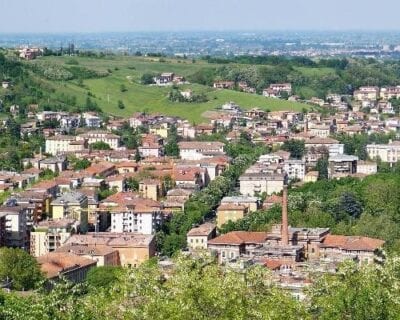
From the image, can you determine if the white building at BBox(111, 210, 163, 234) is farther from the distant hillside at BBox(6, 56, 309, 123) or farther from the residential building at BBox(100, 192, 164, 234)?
the distant hillside at BBox(6, 56, 309, 123)

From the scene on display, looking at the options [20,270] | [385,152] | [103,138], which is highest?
[20,270]

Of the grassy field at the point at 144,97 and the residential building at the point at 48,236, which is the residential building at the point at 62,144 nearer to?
the grassy field at the point at 144,97

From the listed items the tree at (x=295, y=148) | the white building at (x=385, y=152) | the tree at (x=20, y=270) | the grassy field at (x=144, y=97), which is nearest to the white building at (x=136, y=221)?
the tree at (x=20, y=270)

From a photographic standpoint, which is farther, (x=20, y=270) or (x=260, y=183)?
(x=260, y=183)

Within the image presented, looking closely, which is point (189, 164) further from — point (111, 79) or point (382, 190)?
point (111, 79)

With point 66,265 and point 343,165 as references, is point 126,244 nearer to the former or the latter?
point 66,265

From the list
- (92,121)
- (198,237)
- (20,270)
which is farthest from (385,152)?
(20,270)
